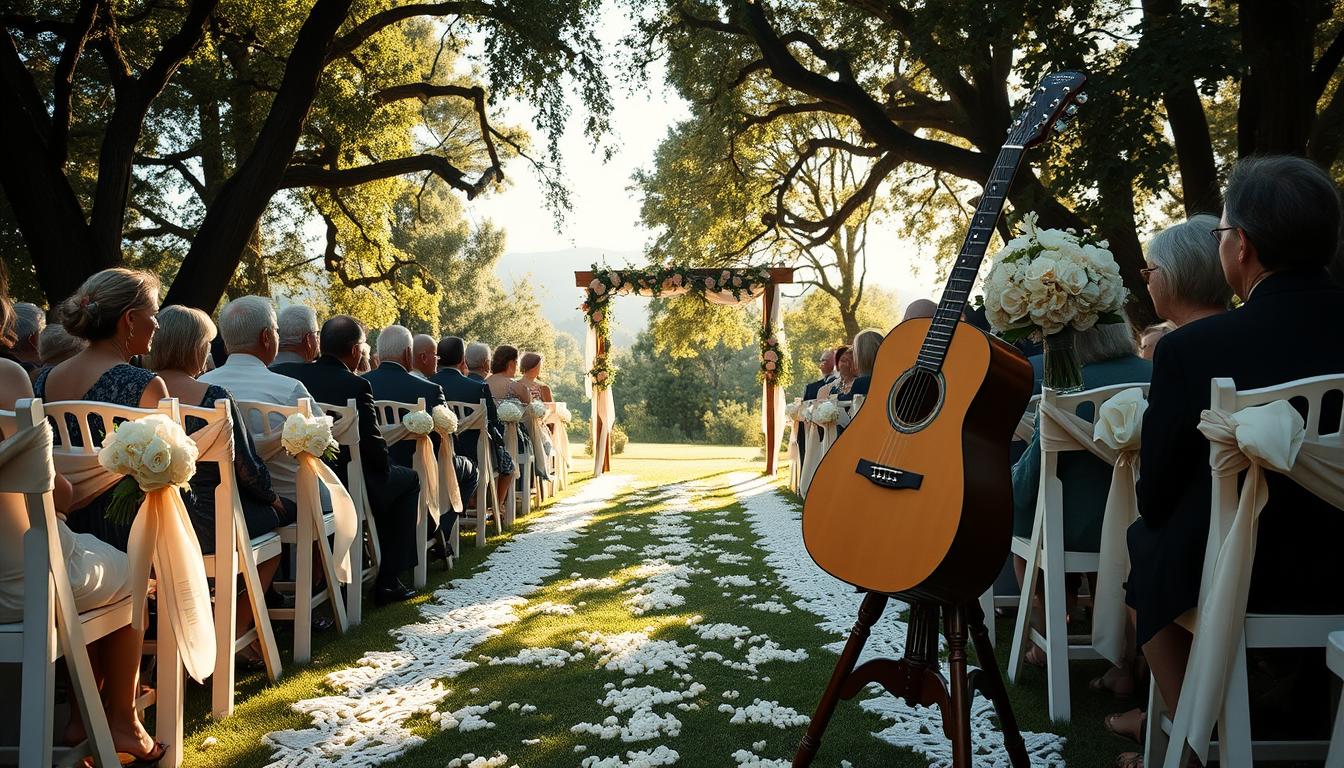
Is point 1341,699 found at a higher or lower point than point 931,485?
lower

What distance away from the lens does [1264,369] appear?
228 cm

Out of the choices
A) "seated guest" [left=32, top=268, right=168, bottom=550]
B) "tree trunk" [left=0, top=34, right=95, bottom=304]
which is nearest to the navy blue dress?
"seated guest" [left=32, top=268, right=168, bottom=550]

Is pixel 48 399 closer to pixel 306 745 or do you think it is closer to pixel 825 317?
pixel 306 745

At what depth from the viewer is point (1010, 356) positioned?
8.02ft

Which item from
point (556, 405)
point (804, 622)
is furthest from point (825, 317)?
point (804, 622)

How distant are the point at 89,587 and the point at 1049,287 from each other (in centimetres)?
323

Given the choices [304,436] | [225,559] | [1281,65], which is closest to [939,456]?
[225,559]

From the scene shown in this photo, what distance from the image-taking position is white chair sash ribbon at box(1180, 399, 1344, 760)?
6.68 feet

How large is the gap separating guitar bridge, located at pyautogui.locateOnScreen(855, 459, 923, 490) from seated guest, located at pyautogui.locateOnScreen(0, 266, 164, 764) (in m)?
2.36

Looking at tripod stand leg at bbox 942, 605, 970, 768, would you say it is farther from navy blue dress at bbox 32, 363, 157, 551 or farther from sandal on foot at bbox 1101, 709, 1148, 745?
navy blue dress at bbox 32, 363, 157, 551

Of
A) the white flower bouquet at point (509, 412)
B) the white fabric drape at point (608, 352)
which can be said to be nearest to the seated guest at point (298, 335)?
the white flower bouquet at point (509, 412)

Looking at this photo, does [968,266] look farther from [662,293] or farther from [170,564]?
[662,293]

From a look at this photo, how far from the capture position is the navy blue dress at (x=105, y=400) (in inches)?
129

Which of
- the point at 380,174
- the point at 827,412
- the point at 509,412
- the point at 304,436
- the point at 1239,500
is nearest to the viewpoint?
the point at 1239,500
